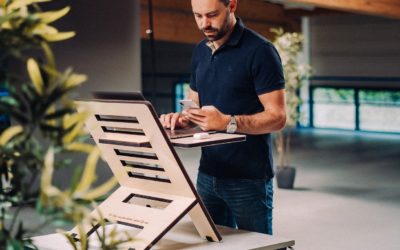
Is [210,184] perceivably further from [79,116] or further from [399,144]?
[399,144]

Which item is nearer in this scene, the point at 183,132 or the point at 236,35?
the point at 183,132

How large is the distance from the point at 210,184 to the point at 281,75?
0.44m

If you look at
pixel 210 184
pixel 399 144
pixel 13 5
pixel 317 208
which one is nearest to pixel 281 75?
pixel 210 184

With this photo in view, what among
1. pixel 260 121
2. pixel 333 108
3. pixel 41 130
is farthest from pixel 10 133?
pixel 333 108

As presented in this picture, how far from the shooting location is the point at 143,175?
2555 millimetres

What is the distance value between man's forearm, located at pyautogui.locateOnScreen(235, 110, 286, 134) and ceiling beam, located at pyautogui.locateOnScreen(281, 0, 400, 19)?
18.5ft

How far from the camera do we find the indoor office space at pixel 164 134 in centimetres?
112

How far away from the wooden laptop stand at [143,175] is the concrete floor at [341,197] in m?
3.25

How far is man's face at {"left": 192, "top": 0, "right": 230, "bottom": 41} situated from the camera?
2615mm

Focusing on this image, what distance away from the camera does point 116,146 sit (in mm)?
2465

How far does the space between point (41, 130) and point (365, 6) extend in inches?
322

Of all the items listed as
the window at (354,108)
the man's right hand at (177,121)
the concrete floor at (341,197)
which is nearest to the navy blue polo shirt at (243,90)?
the man's right hand at (177,121)

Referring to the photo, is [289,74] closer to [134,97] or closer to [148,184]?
[148,184]

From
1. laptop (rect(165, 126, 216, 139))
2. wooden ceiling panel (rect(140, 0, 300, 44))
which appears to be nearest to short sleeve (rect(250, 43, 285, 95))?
laptop (rect(165, 126, 216, 139))
